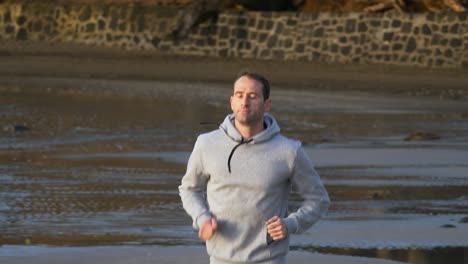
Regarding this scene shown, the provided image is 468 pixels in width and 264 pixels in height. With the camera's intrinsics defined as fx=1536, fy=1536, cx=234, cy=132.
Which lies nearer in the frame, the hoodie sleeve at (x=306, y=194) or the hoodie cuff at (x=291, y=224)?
the hoodie cuff at (x=291, y=224)

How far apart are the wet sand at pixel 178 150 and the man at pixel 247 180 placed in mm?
3039

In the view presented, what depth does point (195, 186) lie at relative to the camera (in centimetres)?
615

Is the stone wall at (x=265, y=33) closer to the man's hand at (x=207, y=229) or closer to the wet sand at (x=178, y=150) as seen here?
the wet sand at (x=178, y=150)

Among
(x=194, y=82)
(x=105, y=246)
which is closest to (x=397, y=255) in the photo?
(x=105, y=246)

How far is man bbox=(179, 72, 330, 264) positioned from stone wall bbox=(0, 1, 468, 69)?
22.1m

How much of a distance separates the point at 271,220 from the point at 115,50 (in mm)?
25194

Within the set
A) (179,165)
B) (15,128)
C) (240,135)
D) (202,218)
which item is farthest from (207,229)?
(15,128)

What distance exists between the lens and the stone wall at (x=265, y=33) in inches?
1109

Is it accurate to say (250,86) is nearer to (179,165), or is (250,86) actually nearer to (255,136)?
(255,136)

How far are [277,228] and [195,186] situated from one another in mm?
435

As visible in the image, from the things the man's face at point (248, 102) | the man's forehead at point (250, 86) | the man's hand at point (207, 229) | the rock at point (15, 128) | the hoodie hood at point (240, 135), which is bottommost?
the rock at point (15, 128)

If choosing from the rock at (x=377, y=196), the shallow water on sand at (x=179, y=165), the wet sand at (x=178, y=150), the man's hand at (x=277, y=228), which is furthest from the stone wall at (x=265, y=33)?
the man's hand at (x=277, y=228)

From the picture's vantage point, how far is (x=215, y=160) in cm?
605

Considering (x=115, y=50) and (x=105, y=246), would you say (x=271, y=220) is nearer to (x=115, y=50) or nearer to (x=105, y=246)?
(x=105, y=246)
